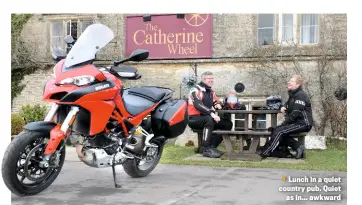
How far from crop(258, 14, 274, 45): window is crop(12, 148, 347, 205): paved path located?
1246 millimetres

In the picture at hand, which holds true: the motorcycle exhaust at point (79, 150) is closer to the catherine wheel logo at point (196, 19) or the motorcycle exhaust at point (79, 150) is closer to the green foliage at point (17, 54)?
the green foliage at point (17, 54)

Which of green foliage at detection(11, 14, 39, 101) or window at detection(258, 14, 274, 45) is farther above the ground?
window at detection(258, 14, 274, 45)

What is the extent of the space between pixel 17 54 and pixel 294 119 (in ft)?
9.39

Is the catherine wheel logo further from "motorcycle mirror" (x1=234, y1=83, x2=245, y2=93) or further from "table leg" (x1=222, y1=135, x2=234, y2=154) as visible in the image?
"table leg" (x1=222, y1=135, x2=234, y2=154)

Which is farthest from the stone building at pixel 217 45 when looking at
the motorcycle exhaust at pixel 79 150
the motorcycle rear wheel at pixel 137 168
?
the motorcycle rear wheel at pixel 137 168

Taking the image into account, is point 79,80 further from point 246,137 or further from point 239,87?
point 246,137

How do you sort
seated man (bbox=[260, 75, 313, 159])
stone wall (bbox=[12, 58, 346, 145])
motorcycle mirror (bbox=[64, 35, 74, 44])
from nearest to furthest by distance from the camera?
motorcycle mirror (bbox=[64, 35, 74, 44]), stone wall (bbox=[12, 58, 346, 145]), seated man (bbox=[260, 75, 313, 159])

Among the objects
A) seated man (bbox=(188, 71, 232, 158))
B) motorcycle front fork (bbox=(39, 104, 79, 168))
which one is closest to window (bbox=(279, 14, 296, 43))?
seated man (bbox=(188, 71, 232, 158))

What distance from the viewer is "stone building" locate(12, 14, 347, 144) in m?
3.93

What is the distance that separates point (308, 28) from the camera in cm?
432

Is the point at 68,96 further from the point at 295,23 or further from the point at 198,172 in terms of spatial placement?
the point at 295,23

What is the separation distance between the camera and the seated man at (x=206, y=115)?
5411mm

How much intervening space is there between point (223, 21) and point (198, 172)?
1.27 m

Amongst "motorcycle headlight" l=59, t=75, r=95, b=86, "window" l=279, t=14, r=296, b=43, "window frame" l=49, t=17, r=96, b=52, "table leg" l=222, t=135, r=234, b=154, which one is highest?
"window" l=279, t=14, r=296, b=43
